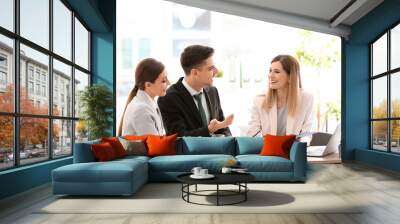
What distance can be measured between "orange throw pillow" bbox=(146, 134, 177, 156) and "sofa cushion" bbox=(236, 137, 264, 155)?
1.10m

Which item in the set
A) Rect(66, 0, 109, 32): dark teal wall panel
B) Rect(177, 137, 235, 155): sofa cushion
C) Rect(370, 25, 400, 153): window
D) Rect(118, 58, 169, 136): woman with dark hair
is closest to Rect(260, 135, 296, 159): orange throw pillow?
Rect(177, 137, 235, 155): sofa cushion

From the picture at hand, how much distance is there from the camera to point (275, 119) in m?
8.16

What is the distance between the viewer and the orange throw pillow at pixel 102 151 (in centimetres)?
579

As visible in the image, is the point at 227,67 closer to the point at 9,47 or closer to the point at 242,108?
the point at 242,108

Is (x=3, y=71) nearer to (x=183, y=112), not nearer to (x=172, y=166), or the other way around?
(x=172, y=166)

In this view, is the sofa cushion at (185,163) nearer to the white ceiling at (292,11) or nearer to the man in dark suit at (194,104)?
the man in dark suit at (194,104)

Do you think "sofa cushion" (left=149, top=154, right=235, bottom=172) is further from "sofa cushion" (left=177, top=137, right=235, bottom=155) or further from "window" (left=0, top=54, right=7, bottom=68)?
"window" (left=0, top=54, right=7, bottom=68)

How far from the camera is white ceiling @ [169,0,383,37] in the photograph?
8.70 m

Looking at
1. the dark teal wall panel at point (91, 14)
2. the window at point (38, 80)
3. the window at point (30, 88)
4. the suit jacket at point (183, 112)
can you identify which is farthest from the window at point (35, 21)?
the suit jacket at point (183, 112)

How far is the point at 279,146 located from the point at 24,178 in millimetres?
3724

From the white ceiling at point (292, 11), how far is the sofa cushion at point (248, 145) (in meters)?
3.28

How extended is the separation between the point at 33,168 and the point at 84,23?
13.1 ft

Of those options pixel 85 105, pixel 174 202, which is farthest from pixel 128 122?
pixel 174 202

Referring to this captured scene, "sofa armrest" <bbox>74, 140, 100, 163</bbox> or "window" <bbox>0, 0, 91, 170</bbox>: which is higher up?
"window" <bbox>0, 0, 91, 170</bbox>
